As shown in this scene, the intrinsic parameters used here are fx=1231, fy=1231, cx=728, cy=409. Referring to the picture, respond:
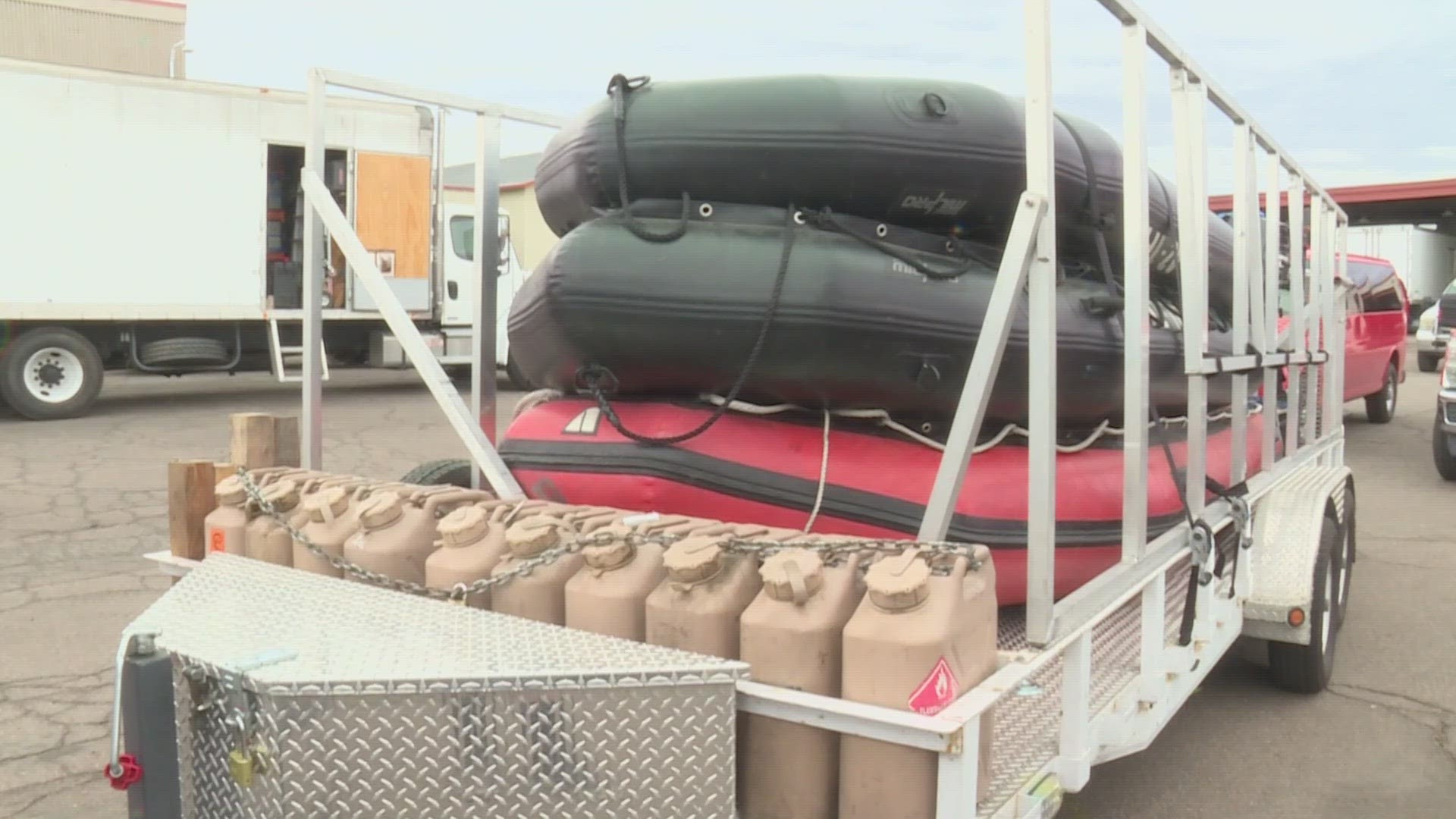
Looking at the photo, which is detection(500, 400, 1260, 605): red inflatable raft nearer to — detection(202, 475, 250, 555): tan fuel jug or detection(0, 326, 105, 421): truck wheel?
detection(202, 475, 250, 555): tan fuel jug

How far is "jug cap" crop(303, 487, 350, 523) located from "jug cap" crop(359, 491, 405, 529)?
10 centimetres

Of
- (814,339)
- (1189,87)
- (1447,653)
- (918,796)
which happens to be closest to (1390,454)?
(1447,653)

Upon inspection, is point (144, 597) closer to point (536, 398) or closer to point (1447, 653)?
point (536, 398)

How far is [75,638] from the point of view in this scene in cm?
462

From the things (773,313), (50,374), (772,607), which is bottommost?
(772,607)

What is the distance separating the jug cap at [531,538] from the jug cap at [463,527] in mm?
76

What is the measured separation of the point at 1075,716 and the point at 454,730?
122 cm

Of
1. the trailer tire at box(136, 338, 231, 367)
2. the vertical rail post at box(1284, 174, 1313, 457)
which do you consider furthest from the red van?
the trailer tire at box(136, 338, 231, 367)

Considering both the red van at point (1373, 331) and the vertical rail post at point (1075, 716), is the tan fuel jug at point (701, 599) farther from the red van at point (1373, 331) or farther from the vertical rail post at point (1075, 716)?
the red van at point (1373, 331)

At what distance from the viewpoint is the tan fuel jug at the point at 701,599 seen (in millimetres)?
1872

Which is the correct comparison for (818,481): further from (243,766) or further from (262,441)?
(243,766)

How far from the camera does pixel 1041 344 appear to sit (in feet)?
6.74

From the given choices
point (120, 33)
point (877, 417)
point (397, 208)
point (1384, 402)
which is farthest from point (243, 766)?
point (120, 33)

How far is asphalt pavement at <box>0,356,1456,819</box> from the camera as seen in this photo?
11.1 feet
